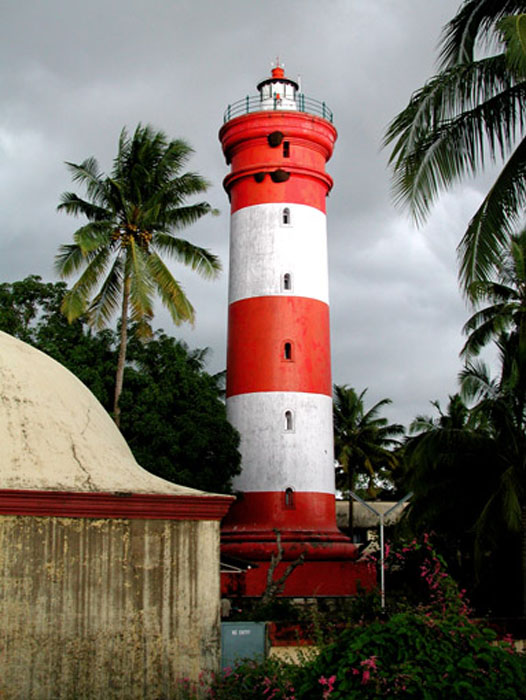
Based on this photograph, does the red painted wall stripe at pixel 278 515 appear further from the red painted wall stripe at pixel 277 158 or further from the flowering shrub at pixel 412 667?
the flowering shrub at pixel 412 667

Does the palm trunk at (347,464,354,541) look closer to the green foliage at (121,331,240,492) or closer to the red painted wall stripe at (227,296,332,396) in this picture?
the red painted wall stripe at (227,296,332,396)

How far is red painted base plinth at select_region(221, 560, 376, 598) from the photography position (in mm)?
23328

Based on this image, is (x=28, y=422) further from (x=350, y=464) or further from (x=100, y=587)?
(x=350, y=464)

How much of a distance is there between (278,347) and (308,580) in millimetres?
6394

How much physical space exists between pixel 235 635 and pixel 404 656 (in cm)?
572

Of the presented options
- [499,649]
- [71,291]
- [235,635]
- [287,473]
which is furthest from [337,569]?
[499,649]

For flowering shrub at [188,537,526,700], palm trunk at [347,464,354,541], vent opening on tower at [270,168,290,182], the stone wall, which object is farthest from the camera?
palm trunk at [347,464,354,541]

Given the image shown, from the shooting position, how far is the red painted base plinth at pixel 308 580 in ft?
76.5

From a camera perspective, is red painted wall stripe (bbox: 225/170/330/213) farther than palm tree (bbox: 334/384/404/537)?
No

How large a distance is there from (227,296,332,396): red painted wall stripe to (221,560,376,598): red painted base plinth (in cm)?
483

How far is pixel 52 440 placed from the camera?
1097 centimetres

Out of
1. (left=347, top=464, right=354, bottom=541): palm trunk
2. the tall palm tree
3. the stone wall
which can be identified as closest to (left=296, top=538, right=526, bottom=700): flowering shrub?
the stone wall

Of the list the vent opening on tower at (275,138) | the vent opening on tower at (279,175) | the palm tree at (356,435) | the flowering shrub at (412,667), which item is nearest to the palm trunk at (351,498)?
the palm tree at (356,435)

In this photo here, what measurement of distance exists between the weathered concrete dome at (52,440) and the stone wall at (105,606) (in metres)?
0.47
